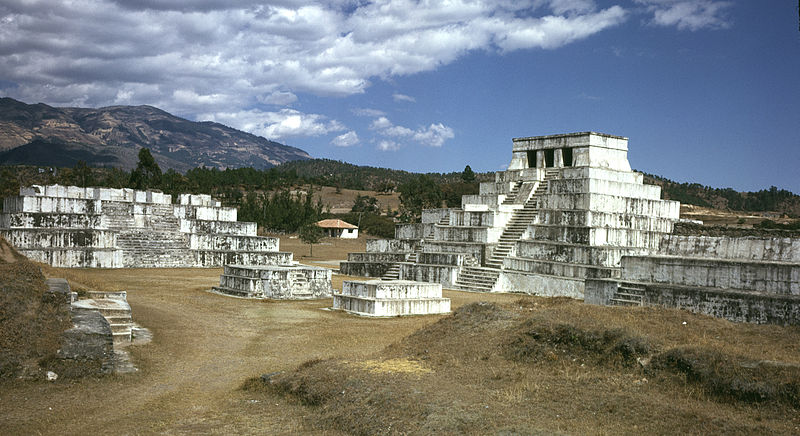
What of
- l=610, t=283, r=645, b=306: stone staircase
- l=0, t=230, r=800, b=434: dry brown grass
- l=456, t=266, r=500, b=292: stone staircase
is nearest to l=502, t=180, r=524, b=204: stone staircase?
l=456, t=266, r=500, b=292: stone staircase

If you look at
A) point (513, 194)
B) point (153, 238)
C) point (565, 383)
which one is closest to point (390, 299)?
point (565, 383)

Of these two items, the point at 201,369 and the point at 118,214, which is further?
the point at 118,214

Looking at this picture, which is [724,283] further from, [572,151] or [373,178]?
[373,178]

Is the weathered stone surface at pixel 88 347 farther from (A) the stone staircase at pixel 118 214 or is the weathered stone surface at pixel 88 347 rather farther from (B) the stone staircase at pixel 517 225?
(A) the stone staircase at pixel 118 214

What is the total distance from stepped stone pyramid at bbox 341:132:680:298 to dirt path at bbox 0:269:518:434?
6.38 metres

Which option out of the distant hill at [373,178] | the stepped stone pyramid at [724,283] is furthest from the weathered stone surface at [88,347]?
the distant hill at [373,178]

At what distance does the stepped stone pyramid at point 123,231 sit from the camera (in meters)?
33.7

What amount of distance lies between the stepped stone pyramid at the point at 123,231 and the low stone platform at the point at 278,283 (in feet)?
35.0

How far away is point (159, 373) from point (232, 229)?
29735mm

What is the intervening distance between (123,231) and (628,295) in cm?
2984

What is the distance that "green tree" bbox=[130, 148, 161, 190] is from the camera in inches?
2340

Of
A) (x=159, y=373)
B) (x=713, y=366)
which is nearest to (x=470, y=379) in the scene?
(x=713, y=366)

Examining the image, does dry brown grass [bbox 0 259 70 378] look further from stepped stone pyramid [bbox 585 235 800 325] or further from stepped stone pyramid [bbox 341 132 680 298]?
stepped stone pyramid [bbox 341 132 680 298]

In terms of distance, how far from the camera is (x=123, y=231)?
38.5 metres
